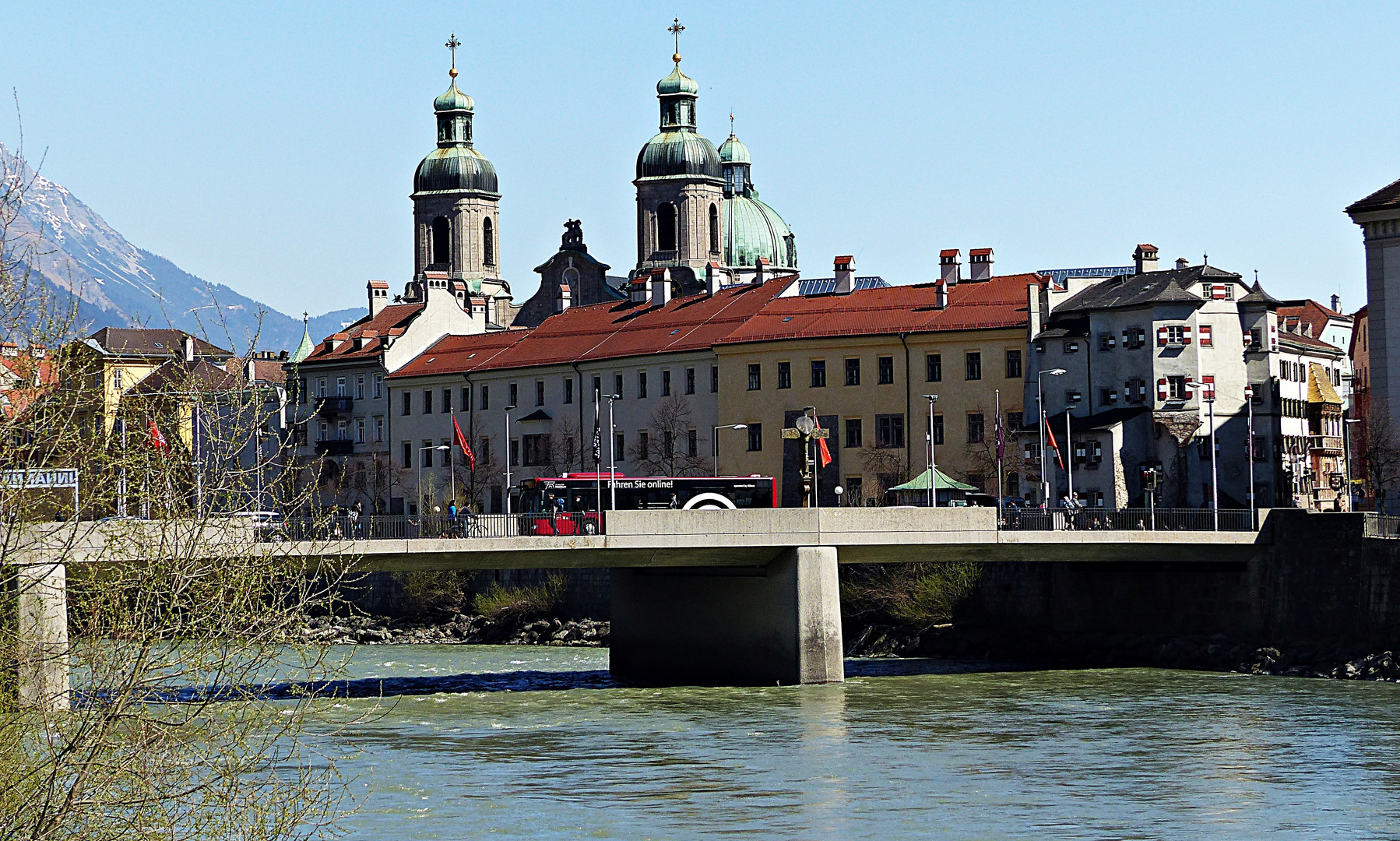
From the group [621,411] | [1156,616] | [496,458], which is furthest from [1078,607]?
[496,458]

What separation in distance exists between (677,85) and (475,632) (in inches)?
3218

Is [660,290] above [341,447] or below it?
above

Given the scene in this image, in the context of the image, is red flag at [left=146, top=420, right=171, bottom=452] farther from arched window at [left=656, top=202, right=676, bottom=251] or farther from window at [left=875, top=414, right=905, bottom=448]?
arched window at [left=656, top=202, right=676, bottom=251]

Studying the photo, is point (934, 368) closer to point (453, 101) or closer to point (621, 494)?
point (621, 494)

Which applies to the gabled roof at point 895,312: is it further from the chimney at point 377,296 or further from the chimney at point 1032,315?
the chimney at point 377,296

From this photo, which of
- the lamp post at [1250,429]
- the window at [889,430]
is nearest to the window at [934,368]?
the window at [889,430]

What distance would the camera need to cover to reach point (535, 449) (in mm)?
103812

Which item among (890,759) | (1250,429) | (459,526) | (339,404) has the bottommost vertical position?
(890,759)

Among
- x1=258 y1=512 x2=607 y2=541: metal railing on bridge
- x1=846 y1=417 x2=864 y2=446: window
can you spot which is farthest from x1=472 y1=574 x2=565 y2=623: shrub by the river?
x1=258 y1=512 x2=607 y2=541: metal railing on bridge

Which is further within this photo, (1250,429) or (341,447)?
(341,447)

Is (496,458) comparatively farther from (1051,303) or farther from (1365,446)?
(1365,446)

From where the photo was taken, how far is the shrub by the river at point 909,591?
72.6m

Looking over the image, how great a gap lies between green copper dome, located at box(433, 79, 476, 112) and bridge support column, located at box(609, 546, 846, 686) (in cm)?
10511

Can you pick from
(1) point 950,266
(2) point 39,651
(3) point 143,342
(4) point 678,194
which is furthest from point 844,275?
(2) point 39,651
